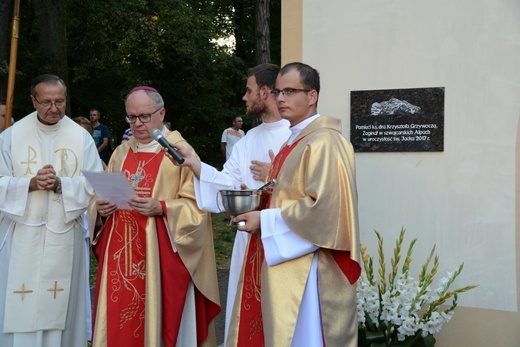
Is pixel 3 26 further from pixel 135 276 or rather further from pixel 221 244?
pixel 135 276

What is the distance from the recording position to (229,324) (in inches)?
183

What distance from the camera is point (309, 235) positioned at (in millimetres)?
4082

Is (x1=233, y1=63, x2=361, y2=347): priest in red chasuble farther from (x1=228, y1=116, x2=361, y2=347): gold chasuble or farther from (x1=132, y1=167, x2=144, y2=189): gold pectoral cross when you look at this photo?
(x1=132, y1=167, x2=144, y2=189): gold pectoral cross

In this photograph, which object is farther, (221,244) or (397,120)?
(221,244)

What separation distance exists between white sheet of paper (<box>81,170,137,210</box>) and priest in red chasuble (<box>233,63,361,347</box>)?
3.23 feet

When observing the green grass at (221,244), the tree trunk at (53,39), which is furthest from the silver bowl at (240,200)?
the tree trunk at (53,39)

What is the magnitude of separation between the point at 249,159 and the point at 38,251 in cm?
173

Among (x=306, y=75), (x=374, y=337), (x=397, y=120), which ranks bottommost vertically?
(x=374, y=337)

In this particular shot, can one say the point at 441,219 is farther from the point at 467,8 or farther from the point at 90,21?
the point at 90,21

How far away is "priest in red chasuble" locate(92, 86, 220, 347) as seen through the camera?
203 inches

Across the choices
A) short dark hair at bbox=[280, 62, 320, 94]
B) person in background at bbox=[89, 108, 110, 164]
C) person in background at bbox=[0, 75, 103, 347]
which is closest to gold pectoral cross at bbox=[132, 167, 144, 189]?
person in background at bbox=[0, 75, 103, 347]

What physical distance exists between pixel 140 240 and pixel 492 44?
3.10m

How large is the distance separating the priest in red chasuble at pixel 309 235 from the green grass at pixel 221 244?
6.26 m

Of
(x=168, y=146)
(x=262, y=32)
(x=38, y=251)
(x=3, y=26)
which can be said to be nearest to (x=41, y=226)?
(x=38, y=251)
